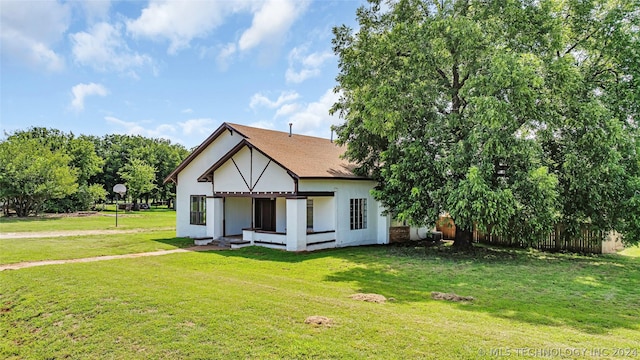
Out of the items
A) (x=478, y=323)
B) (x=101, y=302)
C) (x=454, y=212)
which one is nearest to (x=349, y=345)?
(x=478, y=323)

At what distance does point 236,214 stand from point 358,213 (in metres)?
6.87

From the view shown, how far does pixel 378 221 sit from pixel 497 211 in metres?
7.76

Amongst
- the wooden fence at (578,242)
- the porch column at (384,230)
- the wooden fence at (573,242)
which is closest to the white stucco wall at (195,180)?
the porch column at (384,230)

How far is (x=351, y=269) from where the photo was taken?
1309 centimetres

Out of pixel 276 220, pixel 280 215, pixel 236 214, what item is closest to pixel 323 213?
pixel 280 215

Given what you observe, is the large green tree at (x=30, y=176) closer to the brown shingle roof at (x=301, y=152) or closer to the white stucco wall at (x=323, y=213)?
the brown shingle roof at (x=301, y=152)

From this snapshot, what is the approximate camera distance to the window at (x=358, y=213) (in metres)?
19.1

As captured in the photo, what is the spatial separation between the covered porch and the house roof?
4.00ft

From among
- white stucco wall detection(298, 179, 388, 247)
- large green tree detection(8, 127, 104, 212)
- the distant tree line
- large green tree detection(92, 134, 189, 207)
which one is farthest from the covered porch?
large green tree detection(92, 134, 189, 207)

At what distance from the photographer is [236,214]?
2148cm

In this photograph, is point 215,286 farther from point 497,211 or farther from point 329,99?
point 329,99

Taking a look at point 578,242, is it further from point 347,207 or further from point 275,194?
point 275,194

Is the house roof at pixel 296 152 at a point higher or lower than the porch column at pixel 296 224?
higher

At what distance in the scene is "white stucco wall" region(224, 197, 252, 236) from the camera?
21.0m
